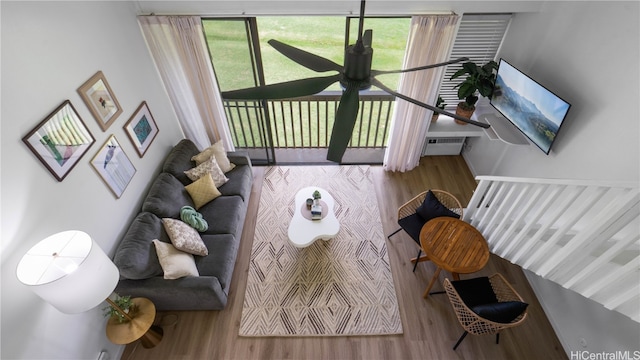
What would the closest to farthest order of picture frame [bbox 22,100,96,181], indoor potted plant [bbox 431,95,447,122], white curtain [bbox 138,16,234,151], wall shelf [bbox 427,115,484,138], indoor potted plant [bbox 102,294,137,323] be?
picture frame [bbox 22,100,96,181] < indoor potted plant [bbox 102,294,137,323] < white curtain [bbox 138,16,234,151] < indoor potted plant [bbox 431,95,447,122] < wall shelf [bbox 427,115,484,138]

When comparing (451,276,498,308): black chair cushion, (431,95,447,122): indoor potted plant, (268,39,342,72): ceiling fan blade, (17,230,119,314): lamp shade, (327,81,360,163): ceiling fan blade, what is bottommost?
(451,276,498,308): black chair cushion

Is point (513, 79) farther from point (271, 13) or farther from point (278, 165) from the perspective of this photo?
point (278, 165)

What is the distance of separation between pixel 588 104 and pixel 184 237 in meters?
3.74

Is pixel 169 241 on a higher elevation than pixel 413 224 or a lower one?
higher

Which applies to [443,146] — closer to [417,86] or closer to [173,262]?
[417,86]

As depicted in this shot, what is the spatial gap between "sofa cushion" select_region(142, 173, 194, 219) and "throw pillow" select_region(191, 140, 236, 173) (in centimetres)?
42

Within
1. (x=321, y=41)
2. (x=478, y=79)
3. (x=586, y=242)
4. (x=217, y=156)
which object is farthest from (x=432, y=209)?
(x=321, y=41)

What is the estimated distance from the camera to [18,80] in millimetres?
1863

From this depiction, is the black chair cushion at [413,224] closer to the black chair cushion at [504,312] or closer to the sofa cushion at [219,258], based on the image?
the black chair cushion at [504,312]

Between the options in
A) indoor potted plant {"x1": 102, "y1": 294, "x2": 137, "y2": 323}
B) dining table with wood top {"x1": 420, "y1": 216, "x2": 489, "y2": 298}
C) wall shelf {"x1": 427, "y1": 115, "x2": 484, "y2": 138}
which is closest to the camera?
indoor potted plant {"x1": 102, "y1": 294, "x2": 137, "y2": 323}

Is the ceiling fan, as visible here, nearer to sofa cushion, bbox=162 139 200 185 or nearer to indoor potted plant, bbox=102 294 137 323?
indoor potted plant, bbox=102 294 137 323

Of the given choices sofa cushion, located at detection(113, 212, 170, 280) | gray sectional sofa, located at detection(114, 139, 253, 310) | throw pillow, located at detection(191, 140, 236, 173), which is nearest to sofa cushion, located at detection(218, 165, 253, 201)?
gray sectional sofa, located at detection(114, 139, 253, 310)

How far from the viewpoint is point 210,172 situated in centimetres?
350

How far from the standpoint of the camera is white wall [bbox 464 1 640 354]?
7.25 ft
